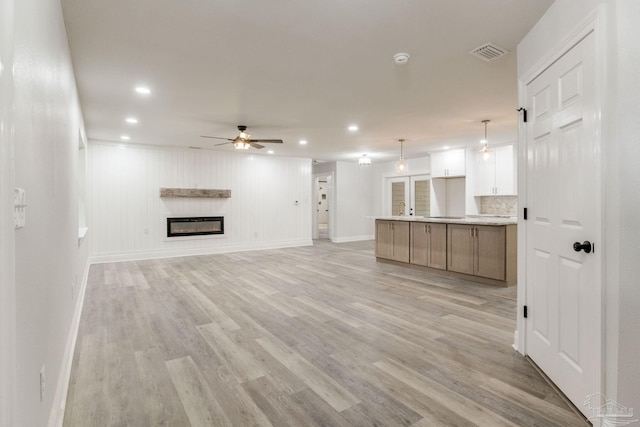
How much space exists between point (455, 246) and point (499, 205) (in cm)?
361

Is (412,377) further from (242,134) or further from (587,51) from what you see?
(242,134)

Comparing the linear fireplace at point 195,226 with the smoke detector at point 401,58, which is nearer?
the smoke detector at point 401,58

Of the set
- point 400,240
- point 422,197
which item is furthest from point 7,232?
point 422,197

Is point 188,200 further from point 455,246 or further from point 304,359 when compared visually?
point 304,359

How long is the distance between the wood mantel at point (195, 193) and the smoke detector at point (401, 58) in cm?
604

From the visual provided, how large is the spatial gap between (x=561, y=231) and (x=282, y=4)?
7.78ft

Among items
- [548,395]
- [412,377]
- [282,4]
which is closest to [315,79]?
[282,4]

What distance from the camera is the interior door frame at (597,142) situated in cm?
169

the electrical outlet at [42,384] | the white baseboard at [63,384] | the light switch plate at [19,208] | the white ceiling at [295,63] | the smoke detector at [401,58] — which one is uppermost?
the white ceiling at [295,63]

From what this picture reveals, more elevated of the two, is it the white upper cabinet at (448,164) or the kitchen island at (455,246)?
the white upper cabinet at (448,164)

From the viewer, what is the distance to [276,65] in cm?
331

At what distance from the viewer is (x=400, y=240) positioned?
643 cm

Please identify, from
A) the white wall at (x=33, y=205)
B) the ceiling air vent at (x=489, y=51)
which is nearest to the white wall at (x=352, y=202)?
the ceiling air vent at (x=489, y=51)

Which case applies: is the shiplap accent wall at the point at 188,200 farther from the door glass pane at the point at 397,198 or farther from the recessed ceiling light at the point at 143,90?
the recessed ceiling light at the point at 143,90
